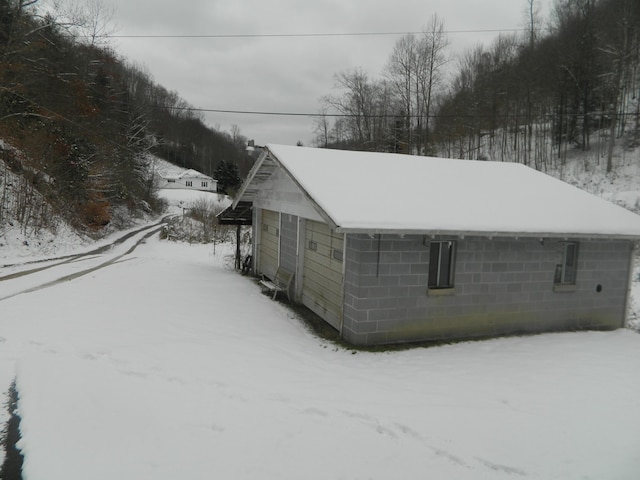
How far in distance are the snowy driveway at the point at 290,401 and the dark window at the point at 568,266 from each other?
133 cm

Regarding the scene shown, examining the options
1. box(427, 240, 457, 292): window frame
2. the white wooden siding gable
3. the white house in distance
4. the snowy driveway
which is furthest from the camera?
the white house in distance

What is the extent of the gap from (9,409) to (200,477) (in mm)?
2862

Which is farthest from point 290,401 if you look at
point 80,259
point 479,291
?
point 80,259

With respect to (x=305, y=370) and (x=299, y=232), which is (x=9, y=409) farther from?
(x=299, y=232)

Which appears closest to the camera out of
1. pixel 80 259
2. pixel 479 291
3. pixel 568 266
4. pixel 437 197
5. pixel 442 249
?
pixel 442 249

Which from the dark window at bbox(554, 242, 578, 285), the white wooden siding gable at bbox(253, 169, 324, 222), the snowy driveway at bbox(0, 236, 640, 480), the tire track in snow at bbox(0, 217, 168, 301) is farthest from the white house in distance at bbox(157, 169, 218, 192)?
the dark window at bbox(554, 242, 578, 285)

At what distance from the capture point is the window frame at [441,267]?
8641mm

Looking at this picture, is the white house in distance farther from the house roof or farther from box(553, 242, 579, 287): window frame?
box(553, 242, 579, 287): window frame

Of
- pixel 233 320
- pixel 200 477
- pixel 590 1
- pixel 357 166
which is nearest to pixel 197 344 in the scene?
pixel 233 320

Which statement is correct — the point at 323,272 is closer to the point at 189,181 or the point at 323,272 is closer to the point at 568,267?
the point at 568,267

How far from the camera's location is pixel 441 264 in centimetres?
873

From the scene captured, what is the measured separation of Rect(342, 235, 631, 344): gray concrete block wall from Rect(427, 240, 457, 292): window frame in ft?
0.43

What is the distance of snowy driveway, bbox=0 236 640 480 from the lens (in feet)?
13.5

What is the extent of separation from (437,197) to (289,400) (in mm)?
5906
